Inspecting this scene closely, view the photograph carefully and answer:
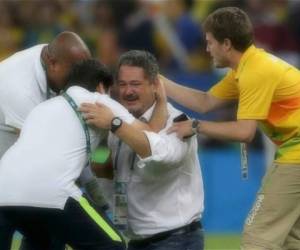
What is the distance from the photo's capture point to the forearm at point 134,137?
326 inches

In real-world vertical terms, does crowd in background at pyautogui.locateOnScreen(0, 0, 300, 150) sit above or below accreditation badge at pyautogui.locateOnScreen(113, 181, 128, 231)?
above

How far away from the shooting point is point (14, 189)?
8078 millimetres

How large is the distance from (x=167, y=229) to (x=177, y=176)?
1.20 ft

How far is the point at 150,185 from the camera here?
348 inches

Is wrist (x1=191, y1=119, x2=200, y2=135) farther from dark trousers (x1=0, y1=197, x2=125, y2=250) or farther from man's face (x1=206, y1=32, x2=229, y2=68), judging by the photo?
dark trousers (x1=0, y1=197, x2=125, y2=250)

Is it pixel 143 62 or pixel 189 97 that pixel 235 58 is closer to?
pixel 189 97

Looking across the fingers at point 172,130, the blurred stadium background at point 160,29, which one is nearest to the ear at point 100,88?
the fingers at point 172,130

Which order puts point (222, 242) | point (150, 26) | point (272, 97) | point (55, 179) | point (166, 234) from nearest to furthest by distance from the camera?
point (55, 179) < point (166, 234) < point (272, 97) < point (222, 242) < point (150, 26)

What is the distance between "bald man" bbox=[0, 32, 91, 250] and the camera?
8820 millimetres

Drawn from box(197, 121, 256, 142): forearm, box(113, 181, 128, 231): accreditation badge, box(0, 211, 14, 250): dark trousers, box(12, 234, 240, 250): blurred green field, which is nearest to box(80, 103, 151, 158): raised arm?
box(113, 181, 128, 231): accreditation badge

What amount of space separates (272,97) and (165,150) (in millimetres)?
1102

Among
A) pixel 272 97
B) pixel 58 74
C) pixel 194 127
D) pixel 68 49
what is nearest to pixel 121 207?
pixel 194 127

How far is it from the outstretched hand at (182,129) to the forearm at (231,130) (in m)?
0.20

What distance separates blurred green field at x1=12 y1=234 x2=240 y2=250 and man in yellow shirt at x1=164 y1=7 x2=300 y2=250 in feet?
11.0
